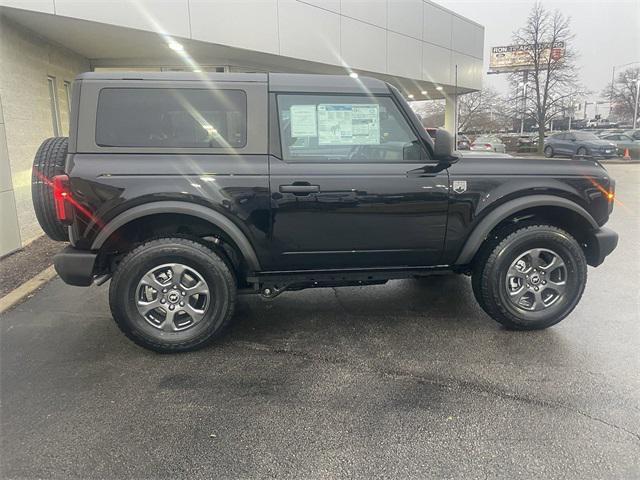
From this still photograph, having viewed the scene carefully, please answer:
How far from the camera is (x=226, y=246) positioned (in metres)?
3.61

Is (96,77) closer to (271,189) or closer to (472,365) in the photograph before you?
(271,189)

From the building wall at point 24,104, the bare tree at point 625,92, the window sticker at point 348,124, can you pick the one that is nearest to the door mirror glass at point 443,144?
the window sticker at point 348,124

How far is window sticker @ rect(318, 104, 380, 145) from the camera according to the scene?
348 cm

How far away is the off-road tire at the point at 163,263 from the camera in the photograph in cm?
330

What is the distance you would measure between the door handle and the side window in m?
0.20

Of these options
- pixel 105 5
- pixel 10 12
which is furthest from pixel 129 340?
pixel 105 5

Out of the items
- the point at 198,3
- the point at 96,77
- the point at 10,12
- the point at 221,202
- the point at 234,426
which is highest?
the point at 198,3

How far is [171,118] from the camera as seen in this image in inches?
132

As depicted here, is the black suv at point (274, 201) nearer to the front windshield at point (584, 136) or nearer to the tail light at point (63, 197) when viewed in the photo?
the tail light at point (63, 197)

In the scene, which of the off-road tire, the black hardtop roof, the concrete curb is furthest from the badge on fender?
the concrete curb

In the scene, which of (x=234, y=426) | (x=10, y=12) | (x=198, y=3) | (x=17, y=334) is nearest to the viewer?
(x=234, y=426)

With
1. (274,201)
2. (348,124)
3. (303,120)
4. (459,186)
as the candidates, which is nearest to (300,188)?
(274,201)

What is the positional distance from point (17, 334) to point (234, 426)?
240 cm

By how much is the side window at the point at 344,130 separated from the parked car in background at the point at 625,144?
2447 centimetres
